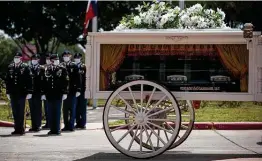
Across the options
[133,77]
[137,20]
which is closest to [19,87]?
[137,20]

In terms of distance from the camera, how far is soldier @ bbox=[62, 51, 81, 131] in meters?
11.5

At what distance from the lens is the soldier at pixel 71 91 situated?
→ 11531 mm

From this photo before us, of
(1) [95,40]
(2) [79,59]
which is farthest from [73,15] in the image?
(1) [95,40]

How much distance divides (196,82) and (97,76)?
1.49 metres

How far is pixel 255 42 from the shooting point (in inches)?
291

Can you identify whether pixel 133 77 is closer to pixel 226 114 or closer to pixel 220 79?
pixel 220 79

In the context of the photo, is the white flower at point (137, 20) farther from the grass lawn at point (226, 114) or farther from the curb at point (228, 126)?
the curb at point (228, 126)

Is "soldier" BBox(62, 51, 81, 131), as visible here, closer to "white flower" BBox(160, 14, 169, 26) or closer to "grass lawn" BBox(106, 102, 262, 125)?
"grass lawn" BBox(106, 102, 262, 125)

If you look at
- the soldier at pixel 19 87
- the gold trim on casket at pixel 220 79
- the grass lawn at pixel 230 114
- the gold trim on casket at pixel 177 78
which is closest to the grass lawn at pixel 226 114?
the grass lawn at pixel 230 114

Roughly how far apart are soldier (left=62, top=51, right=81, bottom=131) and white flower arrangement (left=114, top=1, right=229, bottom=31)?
10.3 ft

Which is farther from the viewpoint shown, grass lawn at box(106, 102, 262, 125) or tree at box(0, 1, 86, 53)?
tree at box(0, 1, 86, 53)

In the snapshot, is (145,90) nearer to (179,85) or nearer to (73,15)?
(179,85)

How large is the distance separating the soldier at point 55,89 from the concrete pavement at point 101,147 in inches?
14.1

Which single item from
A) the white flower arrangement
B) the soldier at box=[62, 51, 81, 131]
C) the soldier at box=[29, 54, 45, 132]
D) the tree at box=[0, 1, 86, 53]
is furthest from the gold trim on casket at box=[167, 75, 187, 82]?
the tree at box=[0, 1, 86, 53]
